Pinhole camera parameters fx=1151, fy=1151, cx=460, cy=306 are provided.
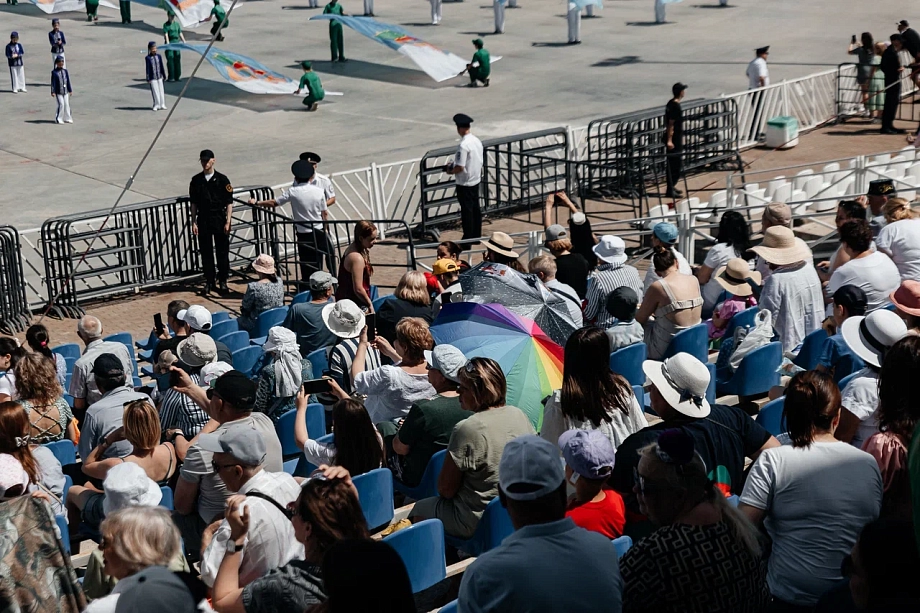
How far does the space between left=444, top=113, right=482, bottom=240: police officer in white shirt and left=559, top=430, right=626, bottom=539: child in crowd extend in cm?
1123

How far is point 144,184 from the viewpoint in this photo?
75.2 feet

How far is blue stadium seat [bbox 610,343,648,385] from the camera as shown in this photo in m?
8.03

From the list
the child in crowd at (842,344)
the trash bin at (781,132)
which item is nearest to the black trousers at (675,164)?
the trash bin at (781,132)

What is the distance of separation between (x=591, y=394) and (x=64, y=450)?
3.58 m

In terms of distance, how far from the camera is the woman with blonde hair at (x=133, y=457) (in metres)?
6.32

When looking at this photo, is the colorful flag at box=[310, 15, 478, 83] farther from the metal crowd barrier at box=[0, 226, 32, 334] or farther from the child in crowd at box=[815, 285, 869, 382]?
the child in crowd at box=[815, 285, 869, 382]

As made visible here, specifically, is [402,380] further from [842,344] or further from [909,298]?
[909,298]

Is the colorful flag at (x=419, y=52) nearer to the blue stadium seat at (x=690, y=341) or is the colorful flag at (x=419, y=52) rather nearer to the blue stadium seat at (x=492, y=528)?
the blue stadium seat at (x=690, y=341)

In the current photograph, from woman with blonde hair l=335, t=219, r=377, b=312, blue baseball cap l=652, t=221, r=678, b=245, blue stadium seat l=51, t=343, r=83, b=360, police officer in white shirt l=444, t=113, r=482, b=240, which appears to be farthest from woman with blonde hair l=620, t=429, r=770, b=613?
police officer in white shirt l=444, t=113, r=482, b=240

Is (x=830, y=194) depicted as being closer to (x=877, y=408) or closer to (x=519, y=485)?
(x=877, y=408)

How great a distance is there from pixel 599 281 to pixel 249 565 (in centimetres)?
486

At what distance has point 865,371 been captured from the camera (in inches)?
244

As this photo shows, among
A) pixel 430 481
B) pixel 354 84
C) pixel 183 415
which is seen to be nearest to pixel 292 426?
pixel 183 415

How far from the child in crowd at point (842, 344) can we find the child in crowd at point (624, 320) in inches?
55.4
